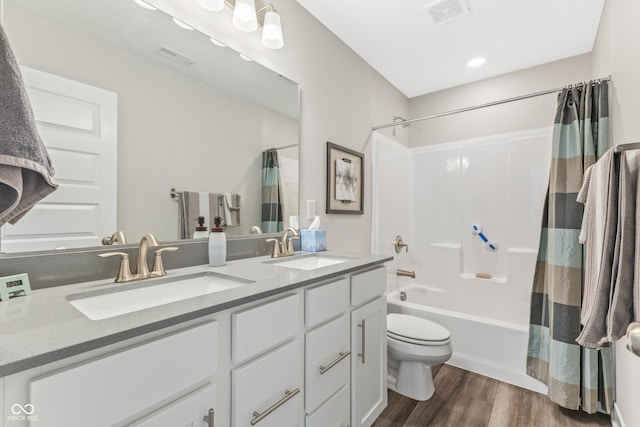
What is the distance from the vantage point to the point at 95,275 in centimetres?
102

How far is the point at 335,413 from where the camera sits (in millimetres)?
1261

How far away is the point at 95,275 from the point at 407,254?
8.58 feet

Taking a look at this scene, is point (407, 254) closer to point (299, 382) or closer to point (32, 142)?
point (299, 382)

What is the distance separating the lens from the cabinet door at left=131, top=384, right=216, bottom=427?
2.12 feet

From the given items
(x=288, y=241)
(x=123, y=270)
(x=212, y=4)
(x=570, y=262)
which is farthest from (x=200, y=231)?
(x=570, y=262)

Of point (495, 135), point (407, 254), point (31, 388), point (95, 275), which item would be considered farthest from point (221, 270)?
point (495, 135)

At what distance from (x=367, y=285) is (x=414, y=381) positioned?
89cm

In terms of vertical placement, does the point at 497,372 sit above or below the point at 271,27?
below

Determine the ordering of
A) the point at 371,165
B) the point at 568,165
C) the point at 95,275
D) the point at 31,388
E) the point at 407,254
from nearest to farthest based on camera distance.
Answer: the point at 31,388
the point at 95,275
the point at 568,165
the point at 371,165
the point at 407,254

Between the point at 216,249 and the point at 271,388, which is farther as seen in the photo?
the point at 216,249

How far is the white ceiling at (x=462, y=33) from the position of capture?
1.82 metres

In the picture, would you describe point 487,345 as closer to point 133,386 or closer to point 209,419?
point 209,419

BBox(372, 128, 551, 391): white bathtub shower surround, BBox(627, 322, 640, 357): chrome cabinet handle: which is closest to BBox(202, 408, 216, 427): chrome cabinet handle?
BBox(627, 322, 640, 357): chrome cabinet handle

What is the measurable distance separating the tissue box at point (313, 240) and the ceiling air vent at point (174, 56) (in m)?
1.03
